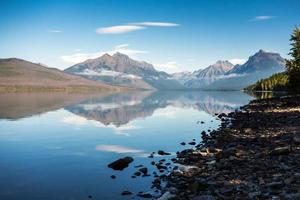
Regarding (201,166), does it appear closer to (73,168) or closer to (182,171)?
(182,171)

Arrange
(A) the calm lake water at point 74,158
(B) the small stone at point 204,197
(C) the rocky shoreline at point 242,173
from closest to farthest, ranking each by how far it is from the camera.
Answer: (B) the small stone at point 204,197
(C) the rocky shoreline at point 242,173
(A) the calm lake water at point 74,158

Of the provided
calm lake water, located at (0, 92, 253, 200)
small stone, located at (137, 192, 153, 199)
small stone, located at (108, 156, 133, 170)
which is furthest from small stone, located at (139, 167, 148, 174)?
small stone, located at (137, 192, 153, 199)

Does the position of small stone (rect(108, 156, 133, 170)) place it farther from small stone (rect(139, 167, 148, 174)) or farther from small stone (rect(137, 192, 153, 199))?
small stone (rect(137, 192, 153, 199))

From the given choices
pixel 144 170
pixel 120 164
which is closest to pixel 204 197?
pixel 144 170

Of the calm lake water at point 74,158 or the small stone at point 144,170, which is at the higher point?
the small stone at point 144,170

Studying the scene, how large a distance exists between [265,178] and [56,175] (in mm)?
15637

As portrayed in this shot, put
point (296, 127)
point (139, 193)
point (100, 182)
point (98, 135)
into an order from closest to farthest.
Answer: point (139, 193), point (100, 182), point (296, 127), point (98, 135)

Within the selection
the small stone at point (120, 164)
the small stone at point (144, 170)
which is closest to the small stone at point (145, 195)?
the small stone at point (144, 170)

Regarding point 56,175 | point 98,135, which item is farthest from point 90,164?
point 98,135

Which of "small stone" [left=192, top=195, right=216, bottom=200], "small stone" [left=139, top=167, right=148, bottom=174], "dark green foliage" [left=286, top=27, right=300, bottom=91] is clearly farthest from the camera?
"dark green foliage" [left=286, top=27, right=300, bottom=91]

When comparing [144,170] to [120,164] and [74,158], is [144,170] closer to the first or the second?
[120,164]

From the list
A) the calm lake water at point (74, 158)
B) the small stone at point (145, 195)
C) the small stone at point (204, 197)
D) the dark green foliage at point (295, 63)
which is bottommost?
the calm lake water at point (74, 158)

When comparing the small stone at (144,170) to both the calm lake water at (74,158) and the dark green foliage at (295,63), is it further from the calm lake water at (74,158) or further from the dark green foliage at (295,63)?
the dark green foliage at (295,63)

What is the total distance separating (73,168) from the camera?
30.8 meters
